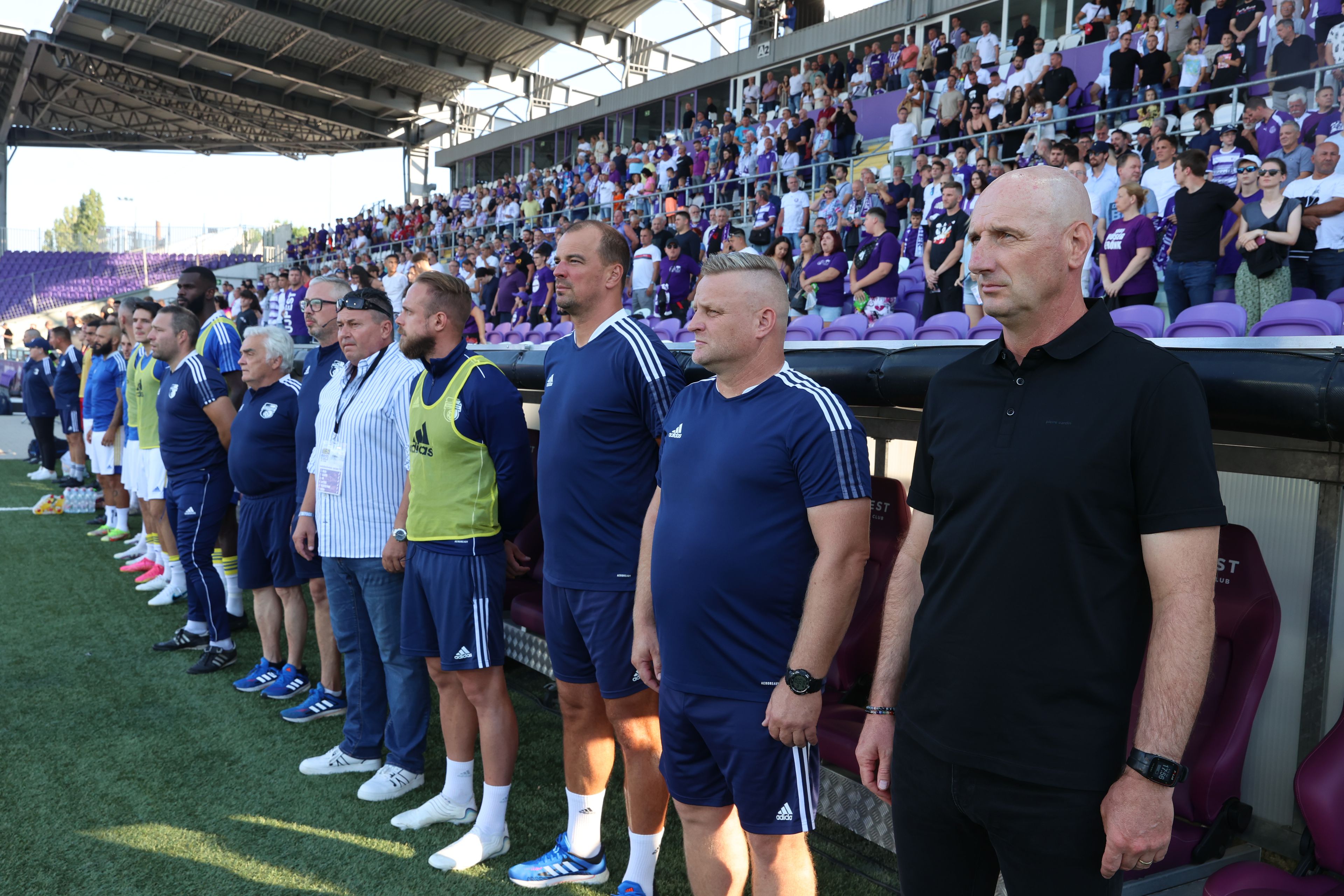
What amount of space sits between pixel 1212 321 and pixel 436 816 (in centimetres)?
411

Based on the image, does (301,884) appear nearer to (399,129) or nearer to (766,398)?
(766,398)

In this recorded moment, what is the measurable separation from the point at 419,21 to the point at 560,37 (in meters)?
3.54

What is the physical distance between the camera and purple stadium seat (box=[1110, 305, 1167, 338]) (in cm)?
481

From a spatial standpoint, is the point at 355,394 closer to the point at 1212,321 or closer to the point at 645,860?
the point at 645,860

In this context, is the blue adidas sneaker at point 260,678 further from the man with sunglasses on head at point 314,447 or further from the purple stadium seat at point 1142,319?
the purple stadium seat at point 1142,319

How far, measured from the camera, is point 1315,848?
209 cm

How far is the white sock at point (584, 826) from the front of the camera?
295cm

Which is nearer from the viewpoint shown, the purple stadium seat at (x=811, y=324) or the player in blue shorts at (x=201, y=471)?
the player in blue shorts at (x=201, y=471)

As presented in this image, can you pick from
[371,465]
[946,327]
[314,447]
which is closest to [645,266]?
[946,327]

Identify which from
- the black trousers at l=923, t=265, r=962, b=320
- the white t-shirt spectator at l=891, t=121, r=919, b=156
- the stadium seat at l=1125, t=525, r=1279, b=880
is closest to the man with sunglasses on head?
the stadium seat at l=1125, t=525, r=1279, b=880

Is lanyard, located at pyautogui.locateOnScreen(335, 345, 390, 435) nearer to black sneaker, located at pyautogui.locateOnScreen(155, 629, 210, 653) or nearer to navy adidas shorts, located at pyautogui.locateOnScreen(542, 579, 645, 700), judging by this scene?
navy adidas shorts, located at pyautogui.locateOnScreen(542, 579, 645, 700)

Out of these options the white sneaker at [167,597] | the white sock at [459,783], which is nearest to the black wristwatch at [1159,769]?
the white sock at [459,783]

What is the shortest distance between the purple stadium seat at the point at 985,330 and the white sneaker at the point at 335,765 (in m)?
3.51

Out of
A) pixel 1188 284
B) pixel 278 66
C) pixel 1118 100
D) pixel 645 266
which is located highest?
pixel 278 66
